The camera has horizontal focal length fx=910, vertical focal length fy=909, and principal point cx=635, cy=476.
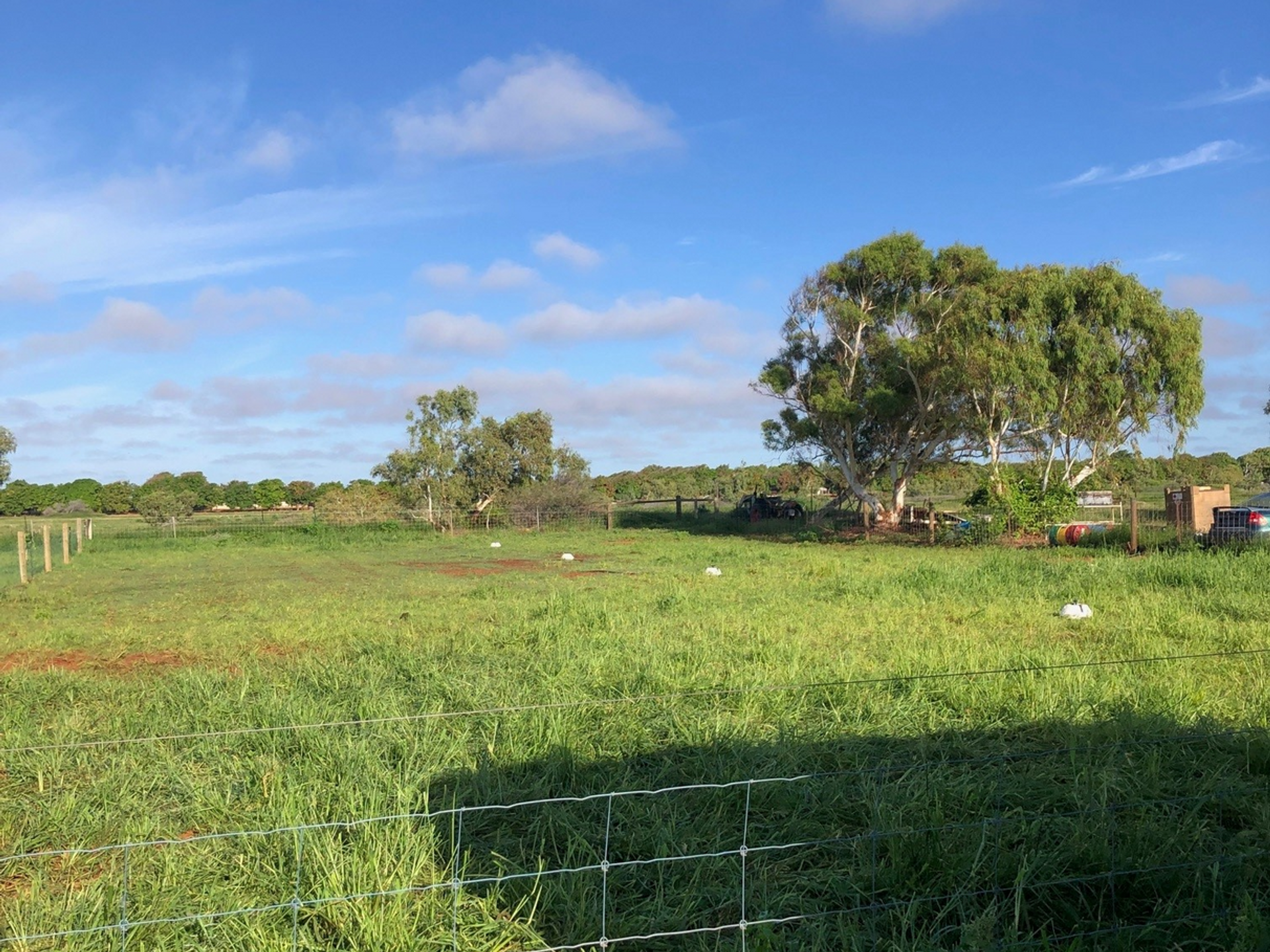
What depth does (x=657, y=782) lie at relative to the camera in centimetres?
427

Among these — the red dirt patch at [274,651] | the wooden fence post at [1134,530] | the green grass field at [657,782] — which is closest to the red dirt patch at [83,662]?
the green grass field at [657,782]

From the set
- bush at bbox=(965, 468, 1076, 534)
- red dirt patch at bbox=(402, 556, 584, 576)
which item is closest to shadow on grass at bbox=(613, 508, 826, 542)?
bush at bbox=(965, 468, 1076, 534)

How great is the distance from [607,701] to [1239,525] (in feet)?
50.5

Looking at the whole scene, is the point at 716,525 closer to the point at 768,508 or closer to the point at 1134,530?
the point at 768,508

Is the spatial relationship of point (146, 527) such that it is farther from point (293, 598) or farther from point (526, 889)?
point (526, 889)

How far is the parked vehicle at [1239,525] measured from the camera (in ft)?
50.6

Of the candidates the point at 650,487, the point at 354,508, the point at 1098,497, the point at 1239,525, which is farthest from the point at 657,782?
the point at 650,487

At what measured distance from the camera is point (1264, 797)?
3.97 meters

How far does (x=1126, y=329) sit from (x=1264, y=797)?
22633 mm

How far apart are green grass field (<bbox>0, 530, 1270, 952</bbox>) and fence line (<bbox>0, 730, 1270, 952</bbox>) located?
2 centimetres

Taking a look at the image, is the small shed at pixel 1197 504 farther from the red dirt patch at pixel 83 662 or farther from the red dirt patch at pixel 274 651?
the red dirt patch at pixel 83 662

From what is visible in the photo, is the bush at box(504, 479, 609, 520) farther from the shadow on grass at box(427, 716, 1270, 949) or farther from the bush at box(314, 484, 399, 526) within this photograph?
the shadow on grass at box(427, 716, 1270, 949)

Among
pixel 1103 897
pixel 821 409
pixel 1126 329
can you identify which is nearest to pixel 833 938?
pixel 1103 897

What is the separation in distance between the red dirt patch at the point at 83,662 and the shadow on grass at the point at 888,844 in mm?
4779
